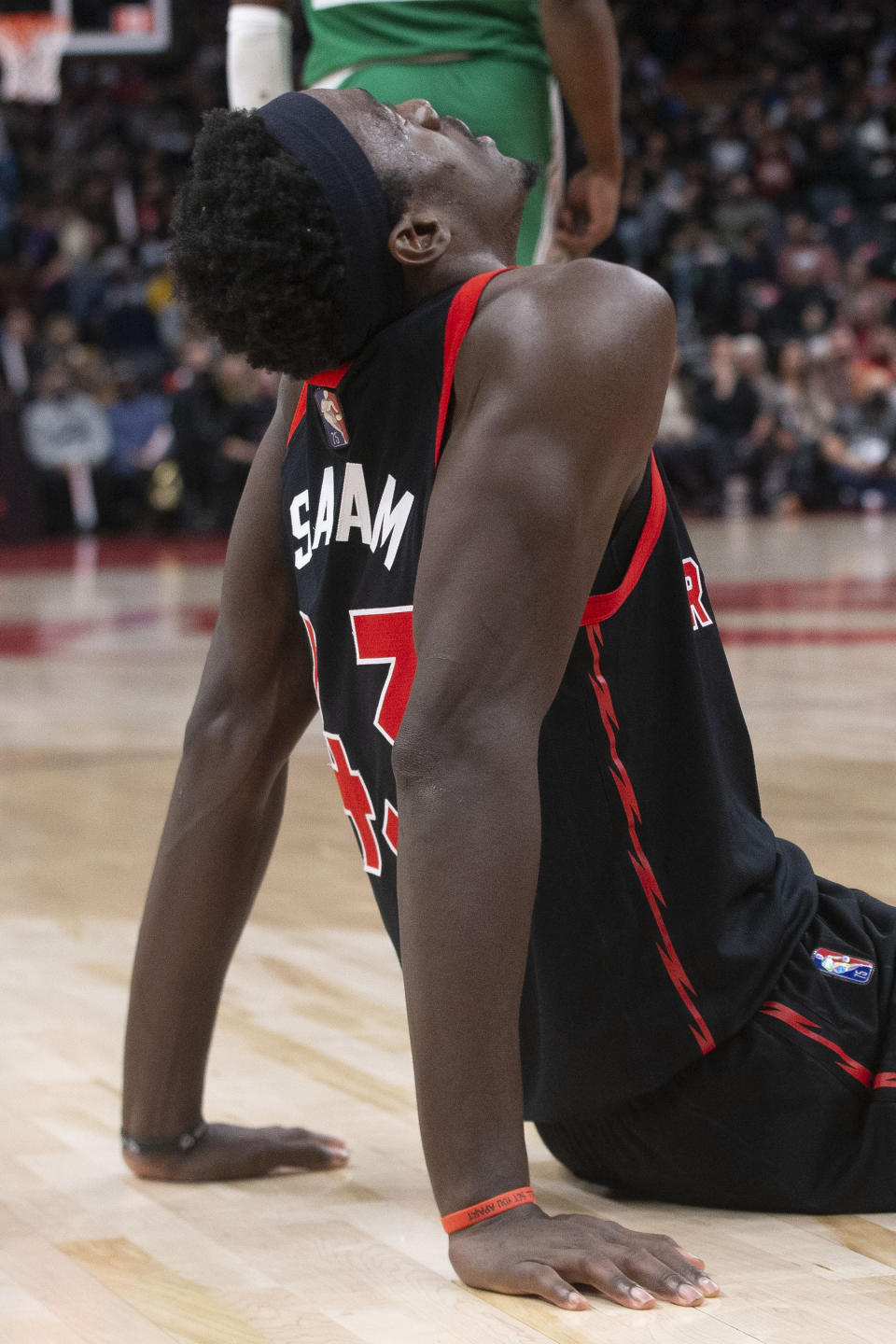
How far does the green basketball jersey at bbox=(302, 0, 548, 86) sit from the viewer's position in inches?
112

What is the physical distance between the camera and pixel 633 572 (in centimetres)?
159

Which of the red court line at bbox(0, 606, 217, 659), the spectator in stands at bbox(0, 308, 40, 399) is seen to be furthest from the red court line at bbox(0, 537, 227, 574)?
the red court line at bbox(0, 606, 217, 659)

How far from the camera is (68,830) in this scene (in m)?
3.53

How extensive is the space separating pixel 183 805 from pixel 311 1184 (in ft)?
1.32

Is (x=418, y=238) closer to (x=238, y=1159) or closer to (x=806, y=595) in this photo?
(x=238, y=1159)

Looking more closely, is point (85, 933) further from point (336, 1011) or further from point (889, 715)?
point (889, 715)

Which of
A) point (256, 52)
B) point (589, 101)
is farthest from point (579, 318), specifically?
point (256, 52)

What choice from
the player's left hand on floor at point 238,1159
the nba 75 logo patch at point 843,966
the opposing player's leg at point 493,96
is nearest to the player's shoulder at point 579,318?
the nba 75 logo patch at point 843,966

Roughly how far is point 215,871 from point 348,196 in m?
0.71

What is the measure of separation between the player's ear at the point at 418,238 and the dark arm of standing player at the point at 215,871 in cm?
32

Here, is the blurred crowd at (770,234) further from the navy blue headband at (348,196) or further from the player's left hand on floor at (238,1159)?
the navy blue headband at (348,196)

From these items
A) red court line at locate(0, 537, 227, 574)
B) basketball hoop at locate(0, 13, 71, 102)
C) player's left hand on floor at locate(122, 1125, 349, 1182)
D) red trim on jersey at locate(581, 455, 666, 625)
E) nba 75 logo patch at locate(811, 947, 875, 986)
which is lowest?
red court line at locate(0, 537, 227, 574)

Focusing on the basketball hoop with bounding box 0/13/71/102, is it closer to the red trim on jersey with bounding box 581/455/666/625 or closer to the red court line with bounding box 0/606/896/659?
the red court line with bounding box 0/606/896/659

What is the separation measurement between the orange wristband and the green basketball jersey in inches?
77.3
